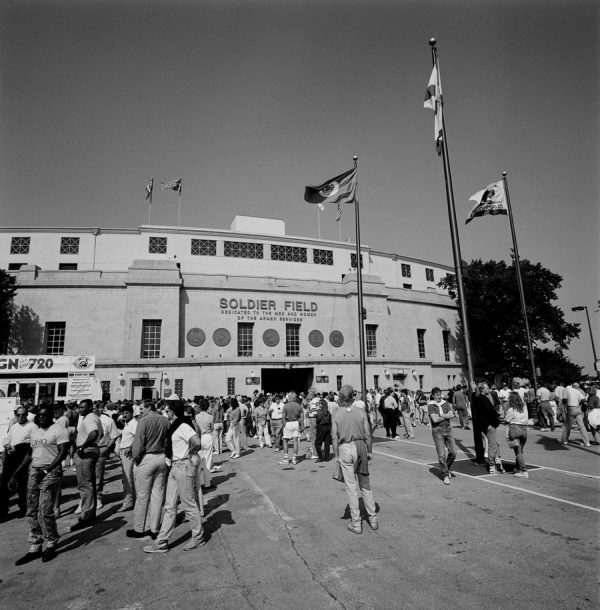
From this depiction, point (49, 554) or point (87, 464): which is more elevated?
point (87, 464)

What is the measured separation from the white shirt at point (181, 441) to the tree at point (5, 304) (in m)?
29.1

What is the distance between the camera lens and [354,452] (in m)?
5.90

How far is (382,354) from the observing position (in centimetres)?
3403

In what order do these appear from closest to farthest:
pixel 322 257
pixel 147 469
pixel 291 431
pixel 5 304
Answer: pixel 147 469 < pixel 291 431 < pixel 5 304 < pixel 322 257

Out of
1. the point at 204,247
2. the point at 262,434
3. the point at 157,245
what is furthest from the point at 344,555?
the point at 157,245

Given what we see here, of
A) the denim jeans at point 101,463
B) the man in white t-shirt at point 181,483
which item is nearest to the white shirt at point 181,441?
the man in white t-shirt at point 181,483

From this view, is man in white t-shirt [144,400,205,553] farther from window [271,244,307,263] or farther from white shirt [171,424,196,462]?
window [271,244,307,263]

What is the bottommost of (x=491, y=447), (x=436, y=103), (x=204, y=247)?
(x=491, y=447)

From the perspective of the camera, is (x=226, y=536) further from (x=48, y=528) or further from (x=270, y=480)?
(x=270, y=480)

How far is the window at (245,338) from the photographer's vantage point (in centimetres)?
3150

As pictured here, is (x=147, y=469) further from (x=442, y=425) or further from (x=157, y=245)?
(x=157, y=245)

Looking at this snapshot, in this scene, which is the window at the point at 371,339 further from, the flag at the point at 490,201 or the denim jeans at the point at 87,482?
the denim jeans at the point at 87,482

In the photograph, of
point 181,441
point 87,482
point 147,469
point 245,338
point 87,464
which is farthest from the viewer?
point 245,338

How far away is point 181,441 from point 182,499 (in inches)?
30.2
